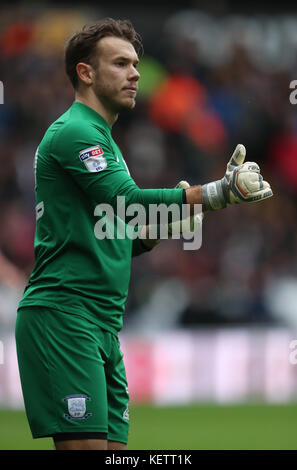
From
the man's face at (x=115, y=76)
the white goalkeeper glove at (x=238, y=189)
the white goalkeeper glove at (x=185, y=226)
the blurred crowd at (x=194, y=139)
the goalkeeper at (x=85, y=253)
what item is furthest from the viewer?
the blurred crowd at (x=194, y=139)

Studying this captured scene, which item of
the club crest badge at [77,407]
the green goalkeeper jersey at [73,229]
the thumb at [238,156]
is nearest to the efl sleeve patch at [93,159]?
the green goalkeeper jersey at [73,229]

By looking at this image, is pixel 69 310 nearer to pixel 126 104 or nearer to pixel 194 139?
pixel 126 104

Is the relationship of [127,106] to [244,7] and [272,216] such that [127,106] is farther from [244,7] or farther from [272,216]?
[244,7]

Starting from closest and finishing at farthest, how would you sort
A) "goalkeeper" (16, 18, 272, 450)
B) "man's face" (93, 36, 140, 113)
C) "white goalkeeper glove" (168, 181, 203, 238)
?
1. "goalkeeper" (16, 18, 272, 450)
2. "man's face" (93, 36, 140, 113)
3. "white goalkeeper glove" (168, 181, 203, 238)

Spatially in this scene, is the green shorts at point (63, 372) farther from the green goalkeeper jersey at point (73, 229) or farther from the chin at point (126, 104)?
the chin at point (126, 104)

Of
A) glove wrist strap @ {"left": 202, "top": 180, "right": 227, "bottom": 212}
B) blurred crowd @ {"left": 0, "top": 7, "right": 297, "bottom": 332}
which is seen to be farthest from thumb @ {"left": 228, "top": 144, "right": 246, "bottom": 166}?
blurred crowd @ {"left": 0, "top": 7, "right": 297, "bottom": 332}

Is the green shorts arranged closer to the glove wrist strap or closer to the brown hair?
the glove wrist strap

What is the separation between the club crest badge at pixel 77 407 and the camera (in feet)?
14.7

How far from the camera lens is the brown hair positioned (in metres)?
4.84

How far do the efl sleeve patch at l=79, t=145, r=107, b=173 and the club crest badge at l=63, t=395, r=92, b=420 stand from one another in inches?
42.7

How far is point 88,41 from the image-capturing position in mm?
4844

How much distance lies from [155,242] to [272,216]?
956 centimetres
